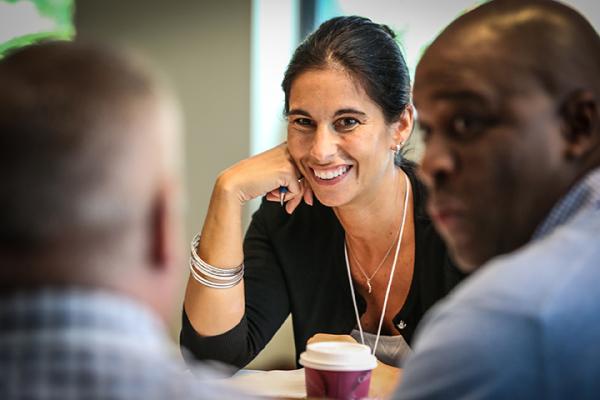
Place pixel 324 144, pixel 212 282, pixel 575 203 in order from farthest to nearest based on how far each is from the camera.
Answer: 1. pixel 324 144
2. pixel 212 282
3. pixel 575 203

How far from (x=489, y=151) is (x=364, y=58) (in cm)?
123

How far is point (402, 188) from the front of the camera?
2.28m

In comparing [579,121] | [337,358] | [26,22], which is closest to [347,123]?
[337,358]

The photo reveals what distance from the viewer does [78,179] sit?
656 mm

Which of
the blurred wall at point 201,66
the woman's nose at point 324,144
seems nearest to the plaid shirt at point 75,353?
the woman's nose at point 324,144

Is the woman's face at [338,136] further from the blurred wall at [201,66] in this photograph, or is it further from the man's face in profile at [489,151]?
the blurred wall at [201,66]

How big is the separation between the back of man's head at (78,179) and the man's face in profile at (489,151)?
1.41 feet

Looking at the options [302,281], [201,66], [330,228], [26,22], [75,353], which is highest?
[26,22]

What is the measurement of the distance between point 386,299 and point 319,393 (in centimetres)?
70

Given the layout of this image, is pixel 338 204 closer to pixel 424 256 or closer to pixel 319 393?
pixel 424 256

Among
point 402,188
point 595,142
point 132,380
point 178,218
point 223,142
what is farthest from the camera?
point 223,142

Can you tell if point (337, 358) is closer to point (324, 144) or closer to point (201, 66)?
point (324, 144)

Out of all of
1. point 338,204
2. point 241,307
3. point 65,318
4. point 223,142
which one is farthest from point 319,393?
point 223,142

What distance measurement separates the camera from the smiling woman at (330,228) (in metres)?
2.08
